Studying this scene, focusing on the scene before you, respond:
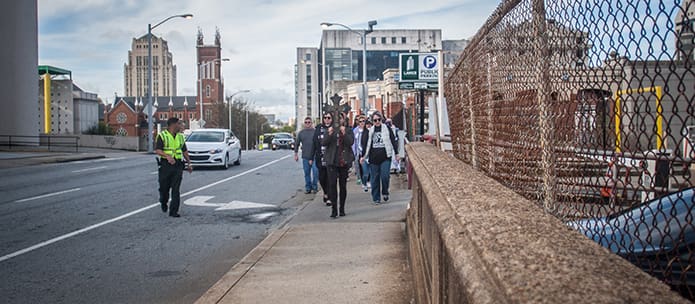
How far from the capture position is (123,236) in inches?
362

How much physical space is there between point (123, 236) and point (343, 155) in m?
3.88

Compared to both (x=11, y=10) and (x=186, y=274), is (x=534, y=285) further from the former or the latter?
(x=11, y=10)

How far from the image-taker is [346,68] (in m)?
122

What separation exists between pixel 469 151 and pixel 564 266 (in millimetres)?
4389

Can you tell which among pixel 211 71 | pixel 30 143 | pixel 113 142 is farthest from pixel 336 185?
pixel 211 71

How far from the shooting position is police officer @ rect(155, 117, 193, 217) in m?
11.2

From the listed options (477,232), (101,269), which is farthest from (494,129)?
(101,269)

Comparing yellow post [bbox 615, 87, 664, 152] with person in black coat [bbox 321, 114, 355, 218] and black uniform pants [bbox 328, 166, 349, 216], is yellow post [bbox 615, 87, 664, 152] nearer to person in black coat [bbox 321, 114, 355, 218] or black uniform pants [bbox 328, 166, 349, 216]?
black uniform pants [bbox 328, 166, 349, 216]

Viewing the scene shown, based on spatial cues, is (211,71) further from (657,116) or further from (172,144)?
(657,116)

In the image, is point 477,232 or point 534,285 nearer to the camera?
point 534,285

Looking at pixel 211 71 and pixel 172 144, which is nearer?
pixel 172 144

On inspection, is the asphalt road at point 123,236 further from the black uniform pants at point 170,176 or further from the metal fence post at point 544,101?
the metal fence post at point 544,101

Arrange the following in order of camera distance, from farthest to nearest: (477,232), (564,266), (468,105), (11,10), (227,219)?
(11,10) < (227,219) < (468,105) < (477,232) < (564,266)

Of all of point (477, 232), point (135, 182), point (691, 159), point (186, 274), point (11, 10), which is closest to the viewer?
point (691, 159)
